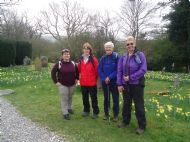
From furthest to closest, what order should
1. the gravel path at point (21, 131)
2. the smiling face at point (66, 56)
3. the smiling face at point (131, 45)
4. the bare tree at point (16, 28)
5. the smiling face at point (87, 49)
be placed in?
the bare tree at point (16, 28) → the smiling face at point (66, 56) → the smiling face at point (87, 49) → the smiling face at point (131, 45) → the gravel path at point (21, 131)

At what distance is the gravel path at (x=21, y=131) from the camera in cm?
716

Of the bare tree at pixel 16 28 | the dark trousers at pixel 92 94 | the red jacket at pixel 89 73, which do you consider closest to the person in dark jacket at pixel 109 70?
the red jacket at pixel 89 73

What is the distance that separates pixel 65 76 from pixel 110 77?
131cm

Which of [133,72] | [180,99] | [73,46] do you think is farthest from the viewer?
[73,46]

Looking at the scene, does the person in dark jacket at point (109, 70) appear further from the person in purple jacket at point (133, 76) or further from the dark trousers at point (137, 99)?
the dark trousers at point (137, 99)

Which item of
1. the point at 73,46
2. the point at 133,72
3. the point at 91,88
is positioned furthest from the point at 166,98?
the point at 73,46

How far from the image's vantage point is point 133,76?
7.33 m

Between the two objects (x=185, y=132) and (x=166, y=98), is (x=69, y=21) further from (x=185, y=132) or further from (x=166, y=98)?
(x=185, y=132)

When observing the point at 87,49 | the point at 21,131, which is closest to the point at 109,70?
the point at 87,49

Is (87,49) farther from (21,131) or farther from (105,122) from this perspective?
(21,131)

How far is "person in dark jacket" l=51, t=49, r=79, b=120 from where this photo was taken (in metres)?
8.95

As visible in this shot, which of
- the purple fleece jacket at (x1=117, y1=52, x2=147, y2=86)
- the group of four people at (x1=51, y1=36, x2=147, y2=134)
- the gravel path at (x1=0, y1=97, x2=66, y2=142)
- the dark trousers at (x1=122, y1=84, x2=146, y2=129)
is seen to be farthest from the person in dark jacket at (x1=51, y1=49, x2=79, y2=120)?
the dark trousers at (x1=122, y1=84, x2=146, y2=129)

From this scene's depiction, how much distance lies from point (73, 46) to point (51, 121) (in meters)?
13.0

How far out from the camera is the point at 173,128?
25.9ft
